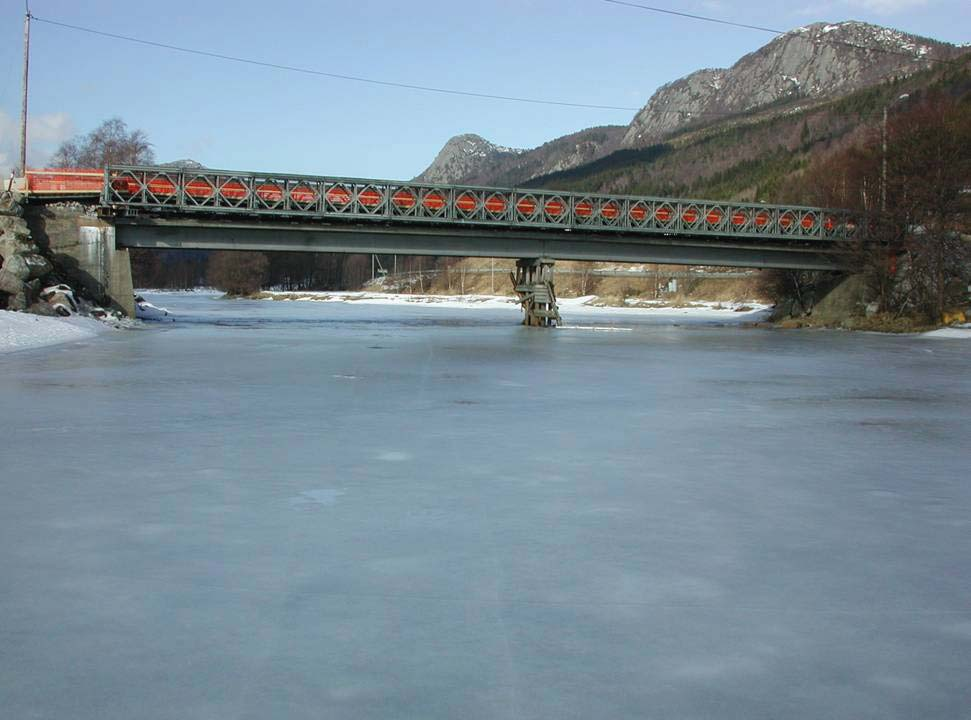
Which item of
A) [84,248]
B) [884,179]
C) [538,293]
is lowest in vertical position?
[538,293]

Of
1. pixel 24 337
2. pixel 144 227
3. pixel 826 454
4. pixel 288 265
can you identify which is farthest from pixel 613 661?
pixel 288 265

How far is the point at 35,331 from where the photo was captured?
25.0 metres

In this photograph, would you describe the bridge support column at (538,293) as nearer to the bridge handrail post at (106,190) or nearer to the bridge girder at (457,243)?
the bridge girder at (457,243)

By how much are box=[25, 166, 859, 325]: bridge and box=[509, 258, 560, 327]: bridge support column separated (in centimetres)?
7

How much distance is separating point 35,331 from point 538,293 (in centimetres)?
2383

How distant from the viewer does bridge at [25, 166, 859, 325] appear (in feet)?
133

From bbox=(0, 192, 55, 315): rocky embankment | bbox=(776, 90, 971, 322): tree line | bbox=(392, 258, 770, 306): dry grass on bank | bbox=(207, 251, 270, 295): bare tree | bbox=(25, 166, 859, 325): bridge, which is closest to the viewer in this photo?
bbox=(0, 192, 55, 315): rocky embankment

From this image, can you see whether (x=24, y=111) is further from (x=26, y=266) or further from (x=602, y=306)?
(x=602, y=306)

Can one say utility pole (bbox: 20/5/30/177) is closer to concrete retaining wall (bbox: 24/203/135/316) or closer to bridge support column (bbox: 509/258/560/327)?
concrete retaining wall (bbox: 24/203/135/316)

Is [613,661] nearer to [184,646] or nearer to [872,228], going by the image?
[184,646]

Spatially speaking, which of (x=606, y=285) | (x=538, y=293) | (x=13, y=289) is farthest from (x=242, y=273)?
(x=13, y=289)

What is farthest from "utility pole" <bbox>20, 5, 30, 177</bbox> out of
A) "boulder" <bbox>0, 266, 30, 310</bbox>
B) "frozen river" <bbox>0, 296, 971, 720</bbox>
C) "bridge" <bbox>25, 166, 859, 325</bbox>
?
"frozen river" <bbox>0, 296, 971, 720</bbox>

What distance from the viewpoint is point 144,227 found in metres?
40.5

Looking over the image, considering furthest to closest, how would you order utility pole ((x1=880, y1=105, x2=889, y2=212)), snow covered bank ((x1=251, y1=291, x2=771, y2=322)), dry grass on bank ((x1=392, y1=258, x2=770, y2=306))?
dry grass on bank ((x1=392, y1=258, x2=770, y2=306)), snow covered bank ((x1=251, y1=291, x2=771, y2=322)), utility pole ((x1=880, y1=105, x2=889, y2=212))
